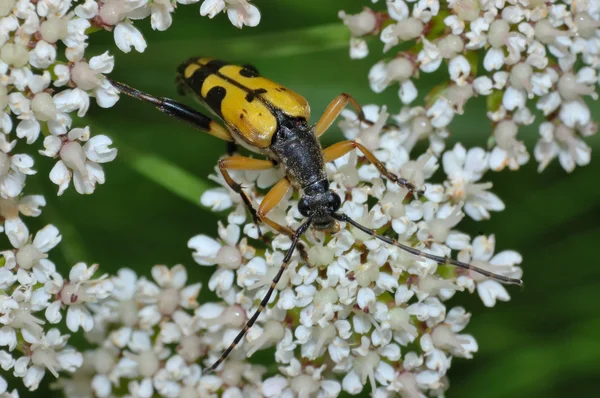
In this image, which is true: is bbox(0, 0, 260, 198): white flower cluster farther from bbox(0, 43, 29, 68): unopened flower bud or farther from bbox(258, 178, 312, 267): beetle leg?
bbox(258, 178, 312, 267): beetle leg

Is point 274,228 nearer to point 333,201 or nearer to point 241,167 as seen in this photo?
point 333,201

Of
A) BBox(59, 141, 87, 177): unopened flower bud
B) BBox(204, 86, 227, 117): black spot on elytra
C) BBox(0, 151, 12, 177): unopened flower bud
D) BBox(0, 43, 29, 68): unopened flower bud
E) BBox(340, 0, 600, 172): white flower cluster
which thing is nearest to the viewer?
BBox(0, 43, 29, 68): unopened flower bud

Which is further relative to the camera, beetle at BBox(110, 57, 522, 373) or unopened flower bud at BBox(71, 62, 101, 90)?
beetle at BBox(110, 57, 522, 373)

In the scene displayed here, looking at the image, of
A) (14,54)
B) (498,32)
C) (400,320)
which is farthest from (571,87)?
(14,54)

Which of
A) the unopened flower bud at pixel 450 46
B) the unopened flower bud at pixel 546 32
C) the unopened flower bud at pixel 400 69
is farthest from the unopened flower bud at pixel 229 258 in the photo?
the unopened flower bud at pixel 546 32

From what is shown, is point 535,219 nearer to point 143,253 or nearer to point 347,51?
point 347,51

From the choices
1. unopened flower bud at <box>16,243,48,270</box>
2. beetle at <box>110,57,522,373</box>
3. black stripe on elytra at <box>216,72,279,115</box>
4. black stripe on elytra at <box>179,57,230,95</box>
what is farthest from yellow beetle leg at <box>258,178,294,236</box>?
unopened flower bud at <box>16,243,48,270</box>

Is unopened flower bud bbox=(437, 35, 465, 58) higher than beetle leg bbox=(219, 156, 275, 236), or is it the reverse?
unopened flower bud bbox=(437, 35, 465, 58)
